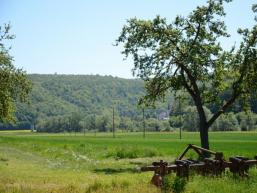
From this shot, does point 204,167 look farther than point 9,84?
No

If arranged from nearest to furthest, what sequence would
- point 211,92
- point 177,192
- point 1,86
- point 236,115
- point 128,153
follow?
point 177,192 → point 1,86 → point 211,92 → point 128,153 → point 236,115

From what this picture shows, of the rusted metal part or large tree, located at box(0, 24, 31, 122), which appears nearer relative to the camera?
the rusted metal part

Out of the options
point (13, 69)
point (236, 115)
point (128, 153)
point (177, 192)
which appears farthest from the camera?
point (236, 115)

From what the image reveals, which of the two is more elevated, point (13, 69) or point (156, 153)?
point (13, 69)

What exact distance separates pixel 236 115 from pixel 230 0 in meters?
148

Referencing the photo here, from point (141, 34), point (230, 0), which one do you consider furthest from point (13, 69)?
point (230, 0)

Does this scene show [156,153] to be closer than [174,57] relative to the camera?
No

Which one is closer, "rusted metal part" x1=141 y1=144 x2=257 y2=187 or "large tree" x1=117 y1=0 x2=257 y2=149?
"rusted metal part" x1=141 y1=144 x2=257 y2=187

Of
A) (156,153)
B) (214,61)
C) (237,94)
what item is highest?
(214,61)

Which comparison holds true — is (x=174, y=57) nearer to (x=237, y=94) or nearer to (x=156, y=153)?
(x=237, y=94)

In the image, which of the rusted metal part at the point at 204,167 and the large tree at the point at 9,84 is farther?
the large tree at the point at 9,84

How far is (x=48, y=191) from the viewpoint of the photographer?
57.8 feet

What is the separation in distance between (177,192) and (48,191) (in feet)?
16.1

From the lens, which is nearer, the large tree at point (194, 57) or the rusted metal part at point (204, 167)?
the rusted metal part at point (204, 167)
